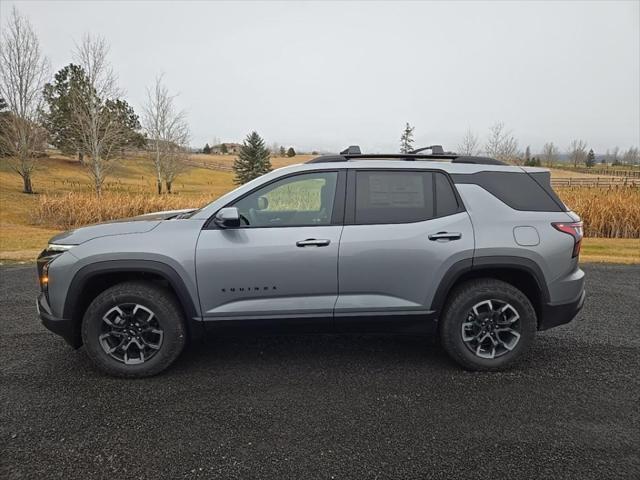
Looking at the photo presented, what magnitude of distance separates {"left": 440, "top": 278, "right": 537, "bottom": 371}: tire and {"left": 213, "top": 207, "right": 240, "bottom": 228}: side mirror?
190 cm

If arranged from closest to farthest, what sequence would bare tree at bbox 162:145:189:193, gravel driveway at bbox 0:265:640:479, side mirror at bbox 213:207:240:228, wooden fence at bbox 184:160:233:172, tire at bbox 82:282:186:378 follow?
gravel driveway at bbox 0:265:640:479 → side mirror at bbox 213:207:240:228 → tire at bbox 82:282:186:378 → bare tree at bbox 162:145:189:193 → wooden fence at bbox 184:160:233:172

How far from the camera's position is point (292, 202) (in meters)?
3.33

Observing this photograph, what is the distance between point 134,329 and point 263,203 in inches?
58.0

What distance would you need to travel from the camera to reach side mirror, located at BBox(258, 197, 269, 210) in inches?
127

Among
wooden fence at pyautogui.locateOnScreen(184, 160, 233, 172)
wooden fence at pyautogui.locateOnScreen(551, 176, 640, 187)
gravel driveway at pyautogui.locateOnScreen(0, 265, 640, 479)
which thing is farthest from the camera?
wooden fence at pyautogui.locateOnScreen(184, 160, 233, 172)

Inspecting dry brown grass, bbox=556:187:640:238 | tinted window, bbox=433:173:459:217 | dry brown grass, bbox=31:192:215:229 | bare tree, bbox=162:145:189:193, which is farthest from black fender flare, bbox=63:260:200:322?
bare tree, bbox=162:145:189:193

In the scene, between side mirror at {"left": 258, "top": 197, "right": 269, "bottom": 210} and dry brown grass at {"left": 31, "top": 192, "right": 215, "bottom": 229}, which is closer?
side mirror at {"left": 258, "top": 197, "right": 269, "bottom": 210}

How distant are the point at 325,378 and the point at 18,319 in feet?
12.4

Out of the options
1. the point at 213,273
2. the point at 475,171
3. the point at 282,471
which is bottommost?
the point at 282,471

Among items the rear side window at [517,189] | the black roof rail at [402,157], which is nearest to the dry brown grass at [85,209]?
the black roof rail at [402,157]

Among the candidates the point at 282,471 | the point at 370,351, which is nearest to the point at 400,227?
the point at 370,351

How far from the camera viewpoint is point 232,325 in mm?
3066

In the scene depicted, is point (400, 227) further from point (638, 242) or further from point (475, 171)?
point (638, 242)

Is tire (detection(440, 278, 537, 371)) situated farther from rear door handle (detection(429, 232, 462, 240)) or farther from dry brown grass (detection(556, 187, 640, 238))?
dry brown grass (detection(556, 187, 640, 238))
